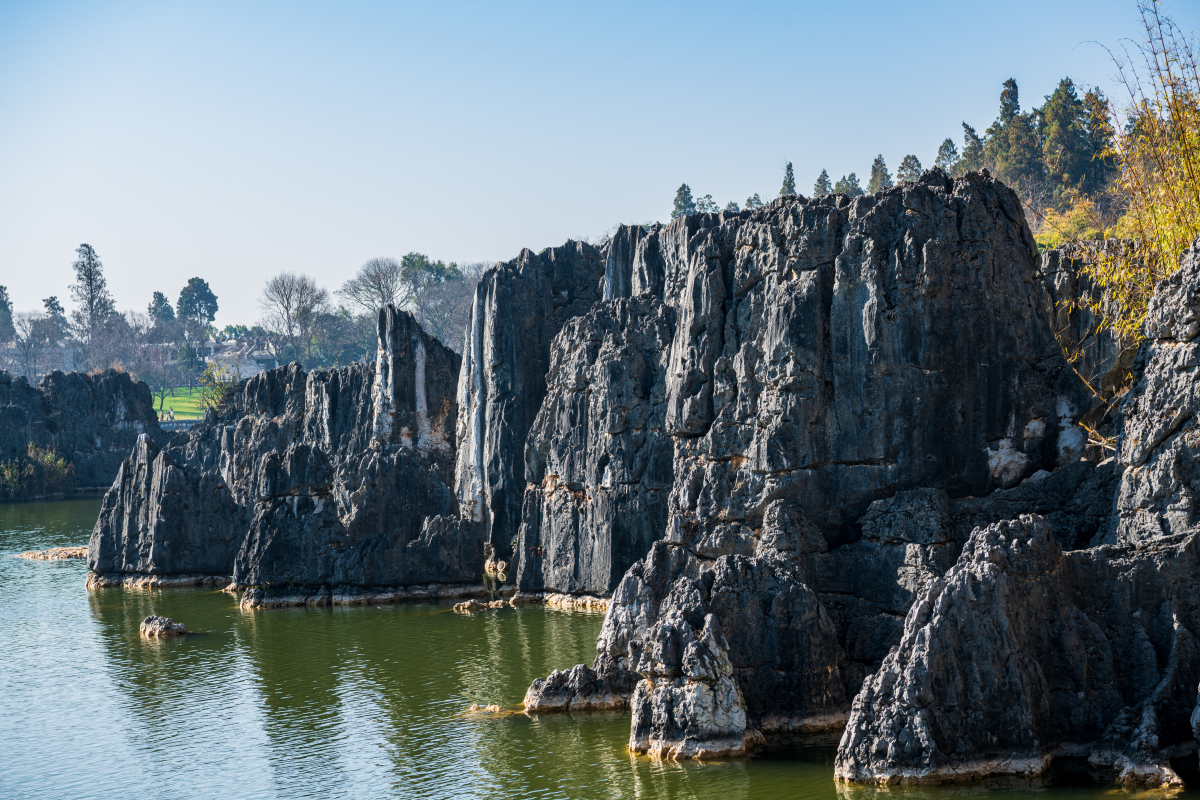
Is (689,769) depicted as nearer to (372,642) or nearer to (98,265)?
(372,642)

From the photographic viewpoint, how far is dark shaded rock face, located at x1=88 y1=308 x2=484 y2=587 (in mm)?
39906

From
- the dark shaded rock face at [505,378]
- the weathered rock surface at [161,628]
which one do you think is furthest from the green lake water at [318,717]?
the dark shaded rock face at [505,378]

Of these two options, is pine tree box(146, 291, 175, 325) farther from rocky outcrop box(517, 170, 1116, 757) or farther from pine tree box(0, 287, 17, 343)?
rocky outcrop box(517, 170, 1116, 757)

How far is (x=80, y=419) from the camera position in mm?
86188

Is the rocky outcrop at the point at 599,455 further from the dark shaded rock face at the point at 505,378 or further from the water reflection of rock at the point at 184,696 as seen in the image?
the water reflection of rock at the point at 184,696

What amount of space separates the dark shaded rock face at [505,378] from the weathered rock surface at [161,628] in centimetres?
1277

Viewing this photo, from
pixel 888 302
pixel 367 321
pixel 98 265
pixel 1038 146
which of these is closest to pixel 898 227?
pixel 888 302

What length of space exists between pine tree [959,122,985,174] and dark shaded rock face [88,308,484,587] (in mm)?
48472

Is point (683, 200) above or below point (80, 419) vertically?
above

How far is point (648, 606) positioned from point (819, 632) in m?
4.21

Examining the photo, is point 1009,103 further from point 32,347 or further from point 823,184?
point 32,347

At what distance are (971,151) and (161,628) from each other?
7185 cm

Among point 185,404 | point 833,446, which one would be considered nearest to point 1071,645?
point 833,446

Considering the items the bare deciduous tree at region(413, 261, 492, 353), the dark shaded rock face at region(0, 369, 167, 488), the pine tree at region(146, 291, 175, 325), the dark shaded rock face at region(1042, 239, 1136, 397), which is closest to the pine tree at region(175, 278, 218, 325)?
the pine tree at region(146, 291, 175, 325)
